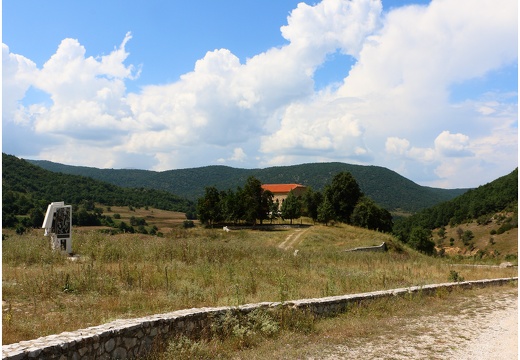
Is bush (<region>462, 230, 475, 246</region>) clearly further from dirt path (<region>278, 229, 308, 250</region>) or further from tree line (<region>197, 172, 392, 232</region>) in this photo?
dirt path (<region>278, 229, 308, 250</region>)

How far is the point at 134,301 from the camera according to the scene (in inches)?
379

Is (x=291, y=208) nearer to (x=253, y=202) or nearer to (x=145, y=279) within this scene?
(x=253, y=202)

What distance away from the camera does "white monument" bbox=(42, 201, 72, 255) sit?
16.3 meters

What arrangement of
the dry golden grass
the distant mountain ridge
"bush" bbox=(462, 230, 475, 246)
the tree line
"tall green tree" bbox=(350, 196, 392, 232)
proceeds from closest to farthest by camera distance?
the tree line < "tall green tree" bbox=(350, 196, 392, 232) < the dry golden grass < "bush" bbox=(462, 230, 475, 246) < the distant mountain ridge

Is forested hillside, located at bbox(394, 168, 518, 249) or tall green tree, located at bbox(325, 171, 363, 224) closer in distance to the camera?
tall green tree, located at bbox(325, 171, 363, 224)

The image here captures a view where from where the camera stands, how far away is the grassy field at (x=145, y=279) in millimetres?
8617

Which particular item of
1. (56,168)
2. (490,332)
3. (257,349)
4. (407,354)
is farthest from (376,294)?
(56,168)

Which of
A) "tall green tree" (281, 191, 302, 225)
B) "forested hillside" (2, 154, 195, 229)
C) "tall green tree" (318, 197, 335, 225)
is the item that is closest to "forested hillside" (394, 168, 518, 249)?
"tall green tree" (318, 197, 335, 225)

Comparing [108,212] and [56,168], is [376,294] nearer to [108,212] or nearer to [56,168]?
[108,212]

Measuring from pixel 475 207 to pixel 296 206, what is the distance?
2220 inches

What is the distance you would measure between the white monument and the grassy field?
0.50 metres

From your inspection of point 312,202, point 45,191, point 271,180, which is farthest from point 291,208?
point 271,180

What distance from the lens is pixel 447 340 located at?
A: 8406 mm

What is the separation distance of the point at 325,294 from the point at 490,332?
434 cm
